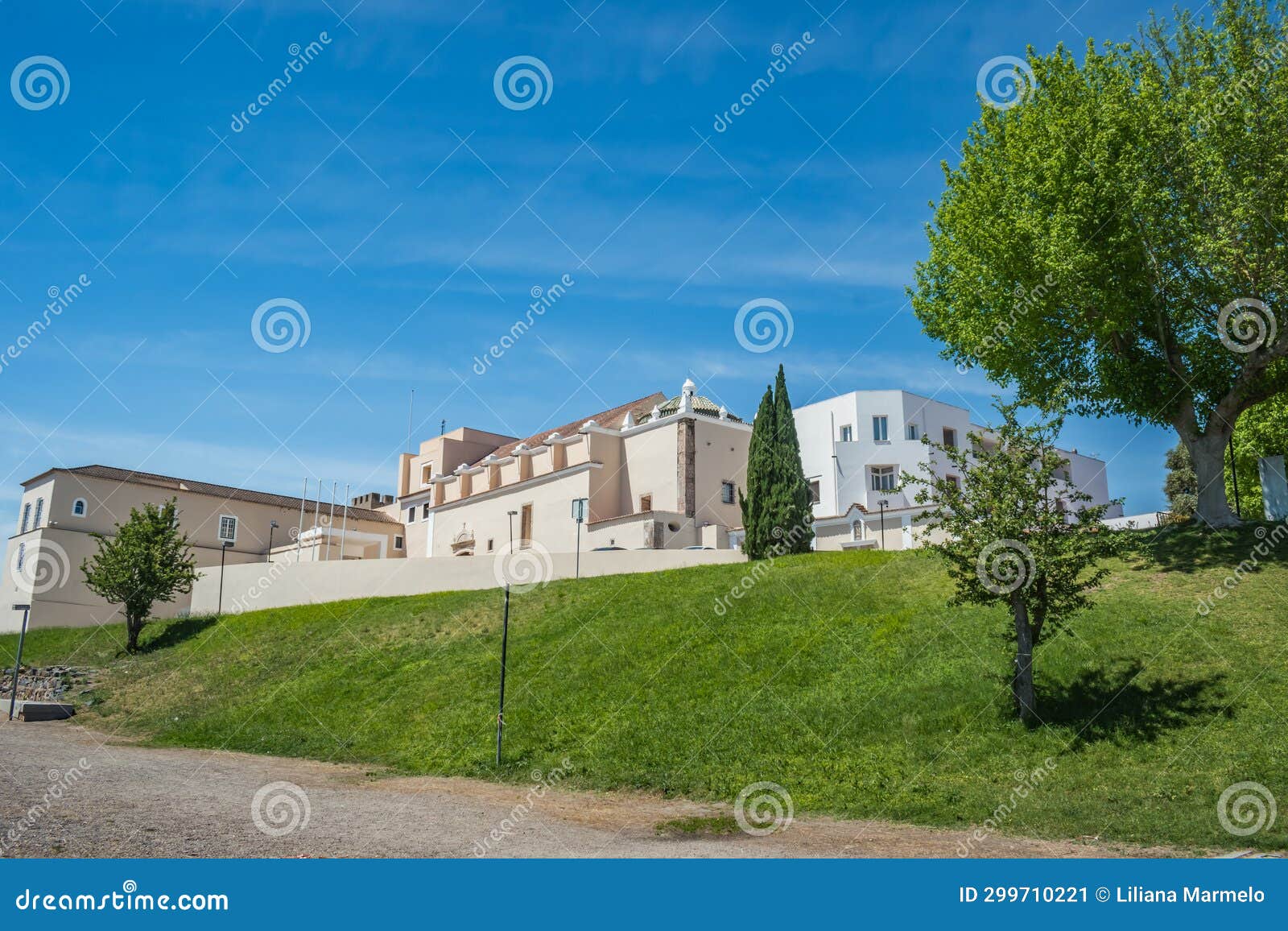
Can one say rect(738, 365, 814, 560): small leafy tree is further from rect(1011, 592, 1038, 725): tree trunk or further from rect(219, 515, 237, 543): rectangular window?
rect(219, 515, 237, 543): rectangular window

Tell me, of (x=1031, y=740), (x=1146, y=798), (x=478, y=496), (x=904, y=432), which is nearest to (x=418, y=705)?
(x=1031, y=740)

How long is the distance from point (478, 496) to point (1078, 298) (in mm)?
40647

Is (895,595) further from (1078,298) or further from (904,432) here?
(904,432)

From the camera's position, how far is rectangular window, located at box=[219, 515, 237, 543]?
2266 inches

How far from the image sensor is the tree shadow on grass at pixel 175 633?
1516 inches

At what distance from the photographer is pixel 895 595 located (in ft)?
81.7

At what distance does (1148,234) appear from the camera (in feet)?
75.8
